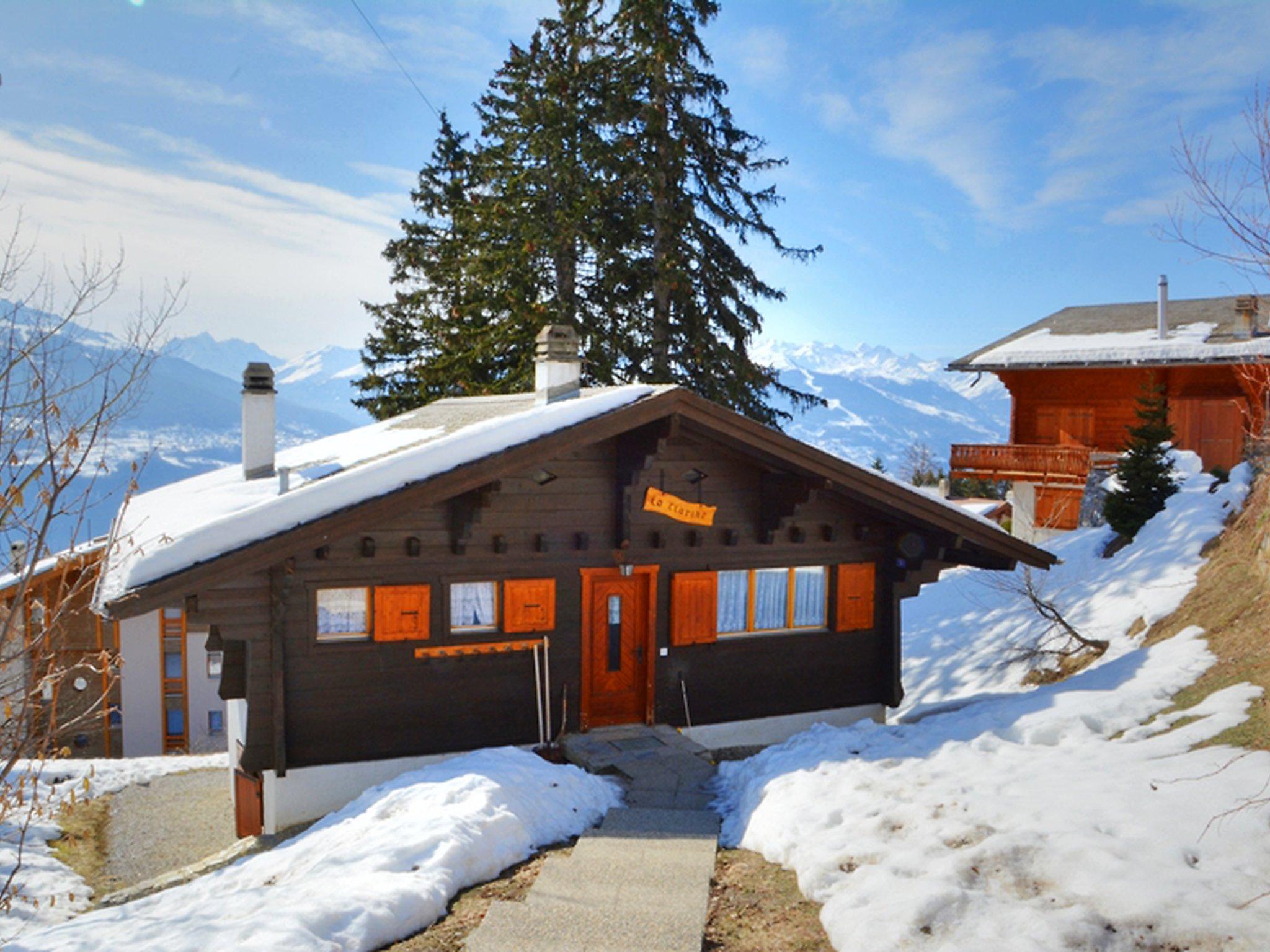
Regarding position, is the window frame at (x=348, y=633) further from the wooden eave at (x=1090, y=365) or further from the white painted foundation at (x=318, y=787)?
the wooden eave at (x=1090, y=365)

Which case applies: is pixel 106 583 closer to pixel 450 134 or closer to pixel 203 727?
pixel 203 727

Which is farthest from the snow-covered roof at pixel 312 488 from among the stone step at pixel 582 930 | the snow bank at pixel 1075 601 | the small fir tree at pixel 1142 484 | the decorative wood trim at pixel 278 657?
the small fir tree at pixel 1142 484

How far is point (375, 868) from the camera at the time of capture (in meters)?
6.66

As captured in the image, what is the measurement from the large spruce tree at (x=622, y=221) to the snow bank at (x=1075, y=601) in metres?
7.01

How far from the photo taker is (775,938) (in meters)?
5.66

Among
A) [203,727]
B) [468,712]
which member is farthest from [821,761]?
[203,727]

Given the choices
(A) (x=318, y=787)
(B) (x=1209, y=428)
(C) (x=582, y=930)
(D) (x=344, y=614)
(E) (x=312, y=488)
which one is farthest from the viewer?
(B) (x=1209, y=428)

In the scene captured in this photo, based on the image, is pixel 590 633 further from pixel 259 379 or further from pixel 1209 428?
pixel 1209 428

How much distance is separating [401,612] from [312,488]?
76.6 inches

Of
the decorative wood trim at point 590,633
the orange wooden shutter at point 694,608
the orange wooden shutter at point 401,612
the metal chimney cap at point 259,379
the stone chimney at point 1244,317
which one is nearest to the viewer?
the orange wooden shutter at point 401,612

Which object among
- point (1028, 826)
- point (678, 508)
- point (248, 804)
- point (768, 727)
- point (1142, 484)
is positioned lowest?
point (248, 804)

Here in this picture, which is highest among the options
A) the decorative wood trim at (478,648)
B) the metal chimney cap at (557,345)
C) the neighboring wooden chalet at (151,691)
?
the metal chimney cap at (557,345)

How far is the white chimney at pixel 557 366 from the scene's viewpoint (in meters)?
13.0

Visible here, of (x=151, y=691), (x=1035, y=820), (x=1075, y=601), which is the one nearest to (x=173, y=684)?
(x=151, y=691)
